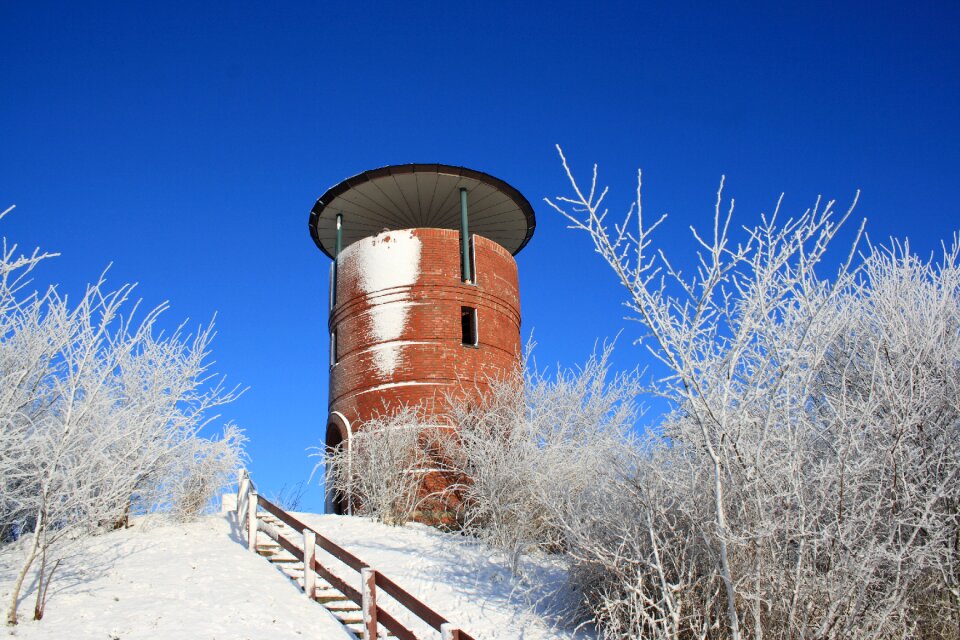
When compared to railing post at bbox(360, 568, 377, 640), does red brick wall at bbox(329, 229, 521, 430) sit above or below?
above

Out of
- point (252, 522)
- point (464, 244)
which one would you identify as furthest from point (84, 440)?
point (464, 244)

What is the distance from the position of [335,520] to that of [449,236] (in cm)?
730

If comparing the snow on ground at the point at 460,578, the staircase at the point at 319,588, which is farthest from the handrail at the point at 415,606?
the snow on ground at the point at 460,578

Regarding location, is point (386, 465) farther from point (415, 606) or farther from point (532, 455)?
point (415, 606)

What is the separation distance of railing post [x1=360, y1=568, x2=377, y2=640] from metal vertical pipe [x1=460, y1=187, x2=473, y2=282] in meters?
10.3

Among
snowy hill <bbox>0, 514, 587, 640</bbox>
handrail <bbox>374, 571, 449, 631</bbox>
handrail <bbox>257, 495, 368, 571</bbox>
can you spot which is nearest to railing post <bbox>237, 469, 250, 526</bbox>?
snowy hill <bbox>0, 514, 587, 640</bbox>

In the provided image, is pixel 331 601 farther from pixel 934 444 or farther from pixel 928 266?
pixel 928 266

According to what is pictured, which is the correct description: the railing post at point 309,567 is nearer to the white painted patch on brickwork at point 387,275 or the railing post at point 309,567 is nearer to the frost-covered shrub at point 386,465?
the frost-covered shrub at point 386,465

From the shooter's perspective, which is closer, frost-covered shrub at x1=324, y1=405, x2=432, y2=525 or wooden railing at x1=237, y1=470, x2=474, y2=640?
wooden railing at x1=237, y1=470, x2=474, y2=640

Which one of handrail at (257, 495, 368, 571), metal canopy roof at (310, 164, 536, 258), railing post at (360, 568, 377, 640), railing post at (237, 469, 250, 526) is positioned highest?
metal canopy roof at (310, 164, 536, 258)

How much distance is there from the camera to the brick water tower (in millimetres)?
17812

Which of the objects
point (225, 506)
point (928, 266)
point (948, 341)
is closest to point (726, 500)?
point (948, 341)

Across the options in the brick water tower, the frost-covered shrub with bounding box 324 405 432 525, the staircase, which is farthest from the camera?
the brick water tower

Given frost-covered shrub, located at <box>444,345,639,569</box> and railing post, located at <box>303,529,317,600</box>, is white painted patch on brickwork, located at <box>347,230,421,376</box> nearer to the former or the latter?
→ frost-covered shrub, located at <box>444,345,639,569</box>
